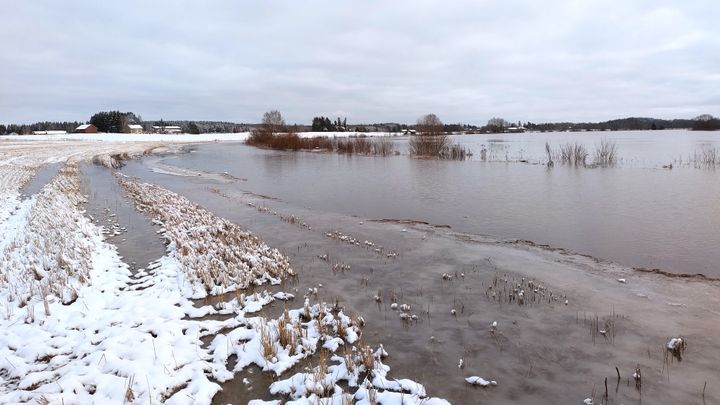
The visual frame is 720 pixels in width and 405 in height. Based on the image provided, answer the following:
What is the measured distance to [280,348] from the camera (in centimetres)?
585

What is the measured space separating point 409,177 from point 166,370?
23326 millimetres

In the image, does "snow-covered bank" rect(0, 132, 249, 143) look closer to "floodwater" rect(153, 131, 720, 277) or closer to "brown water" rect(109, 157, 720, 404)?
"floodwater" rect(153, 131, 720, 277)

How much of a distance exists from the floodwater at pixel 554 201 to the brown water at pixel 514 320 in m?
2.08

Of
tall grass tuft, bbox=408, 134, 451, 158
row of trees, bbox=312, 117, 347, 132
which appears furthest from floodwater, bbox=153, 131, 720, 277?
row of trees, bbox=312, 117, 347, 132

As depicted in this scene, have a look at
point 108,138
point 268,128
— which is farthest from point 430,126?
point 108,138

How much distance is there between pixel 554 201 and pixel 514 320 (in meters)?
12.8

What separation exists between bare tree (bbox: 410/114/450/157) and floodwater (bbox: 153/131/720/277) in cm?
957

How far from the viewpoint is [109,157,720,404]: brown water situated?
5059 millimetres

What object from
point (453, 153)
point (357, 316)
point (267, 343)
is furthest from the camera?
point (453, 153)

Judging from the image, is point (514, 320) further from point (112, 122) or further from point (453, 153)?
point (112, 122)

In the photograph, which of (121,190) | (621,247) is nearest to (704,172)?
(621,247)

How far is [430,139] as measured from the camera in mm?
43750

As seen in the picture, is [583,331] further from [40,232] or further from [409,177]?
[409,177]

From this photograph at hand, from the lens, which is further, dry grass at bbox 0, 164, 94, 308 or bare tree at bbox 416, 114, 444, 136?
bare tree at bbox 416, 114, 444, 136
